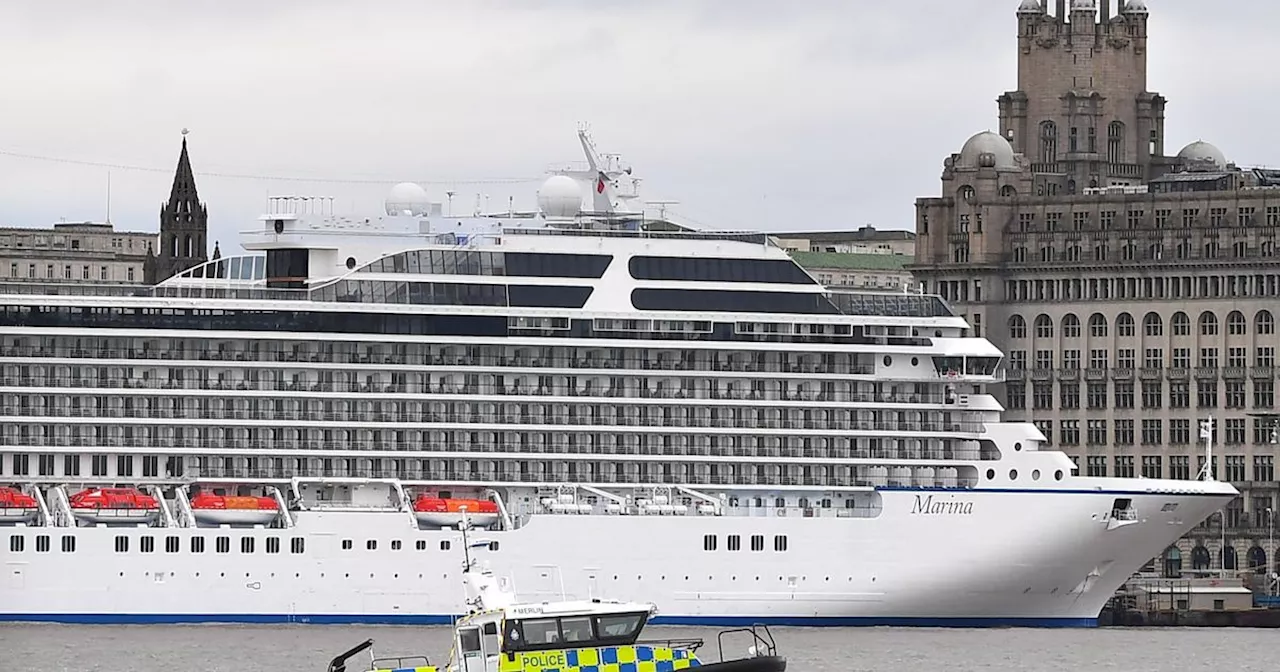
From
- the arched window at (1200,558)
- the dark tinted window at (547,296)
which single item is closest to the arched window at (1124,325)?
the arched window at (1200,558)

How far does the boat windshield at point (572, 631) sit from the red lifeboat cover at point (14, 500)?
2852 cm

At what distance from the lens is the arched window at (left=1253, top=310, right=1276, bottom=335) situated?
132 m

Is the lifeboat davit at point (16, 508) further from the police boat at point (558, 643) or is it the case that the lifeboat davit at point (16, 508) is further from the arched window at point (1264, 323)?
the arched window at point (1264, 323)

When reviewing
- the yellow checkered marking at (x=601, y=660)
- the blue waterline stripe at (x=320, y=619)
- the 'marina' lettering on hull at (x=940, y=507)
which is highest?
the 'marina' lettering on hull at (x=940, y=507)

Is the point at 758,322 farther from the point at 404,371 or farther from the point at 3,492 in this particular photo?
the point at 3,492

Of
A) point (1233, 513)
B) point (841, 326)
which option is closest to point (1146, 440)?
point (1233, 513)

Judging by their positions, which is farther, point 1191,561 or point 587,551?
point 1191,561

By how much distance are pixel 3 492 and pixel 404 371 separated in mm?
9819

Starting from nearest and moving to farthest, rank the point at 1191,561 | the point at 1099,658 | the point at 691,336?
the point at 1099,658
the point at 691,336
the point at 1191,561

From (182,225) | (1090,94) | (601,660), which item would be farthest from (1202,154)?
(601,660)

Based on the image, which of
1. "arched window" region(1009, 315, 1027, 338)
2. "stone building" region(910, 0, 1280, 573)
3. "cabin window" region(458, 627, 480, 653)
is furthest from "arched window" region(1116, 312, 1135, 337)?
"cabin window" region(458, 627, 480, 653)

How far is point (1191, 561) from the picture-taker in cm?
13275

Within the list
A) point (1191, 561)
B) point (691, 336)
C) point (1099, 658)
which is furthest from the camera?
point (1191, 561)

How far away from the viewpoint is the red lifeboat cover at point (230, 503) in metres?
85.1
